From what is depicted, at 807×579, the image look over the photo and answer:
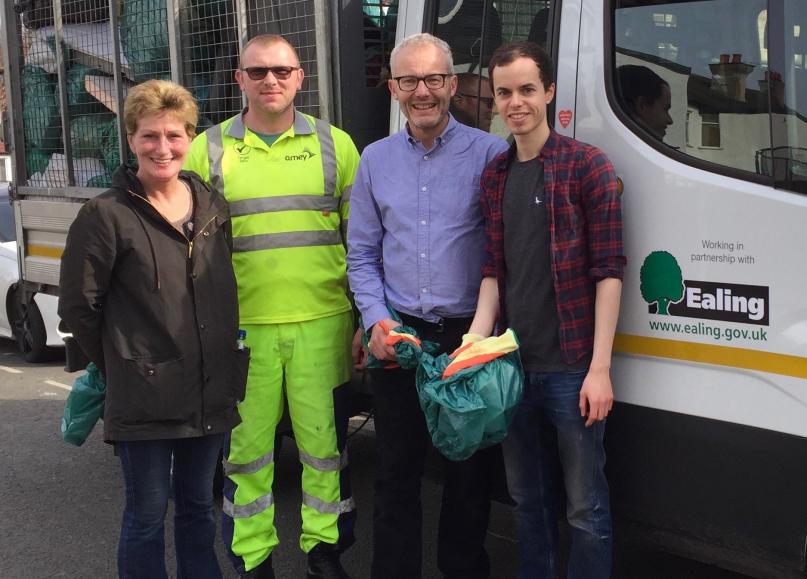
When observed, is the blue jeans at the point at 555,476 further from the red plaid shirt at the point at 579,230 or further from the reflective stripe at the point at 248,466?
the reflective stripe at the point at 248,466

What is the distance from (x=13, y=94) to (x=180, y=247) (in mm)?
2921

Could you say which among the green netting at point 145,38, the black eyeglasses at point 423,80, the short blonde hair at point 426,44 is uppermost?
the green netting at point 145,38

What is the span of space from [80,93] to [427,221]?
2.63 metres

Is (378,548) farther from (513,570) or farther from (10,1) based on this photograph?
(10,1)

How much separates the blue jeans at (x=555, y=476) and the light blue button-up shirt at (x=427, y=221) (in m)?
0.41

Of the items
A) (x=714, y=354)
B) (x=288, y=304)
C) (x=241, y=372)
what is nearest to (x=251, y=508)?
(x=241, y=372)

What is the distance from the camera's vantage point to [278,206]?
3.39 metres

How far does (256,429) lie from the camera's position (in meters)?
3.49

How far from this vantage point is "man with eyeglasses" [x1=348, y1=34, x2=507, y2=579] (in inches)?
122

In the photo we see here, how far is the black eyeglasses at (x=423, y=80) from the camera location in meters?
3.06

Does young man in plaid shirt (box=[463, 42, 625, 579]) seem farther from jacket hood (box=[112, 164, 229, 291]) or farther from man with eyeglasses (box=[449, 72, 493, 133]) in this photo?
jacket hood (box=[112, 164, 229, 291])

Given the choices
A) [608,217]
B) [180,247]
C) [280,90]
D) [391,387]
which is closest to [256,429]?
[391,387]

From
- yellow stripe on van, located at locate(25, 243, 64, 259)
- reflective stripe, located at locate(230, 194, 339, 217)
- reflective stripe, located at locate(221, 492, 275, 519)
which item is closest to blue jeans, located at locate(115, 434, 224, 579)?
reflective stripe, located at locate(221, 492, 275, 519)

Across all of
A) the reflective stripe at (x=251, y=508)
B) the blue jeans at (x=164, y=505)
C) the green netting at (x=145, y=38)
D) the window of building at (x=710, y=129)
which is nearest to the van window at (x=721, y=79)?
the window of building at (x=710, y=129)
